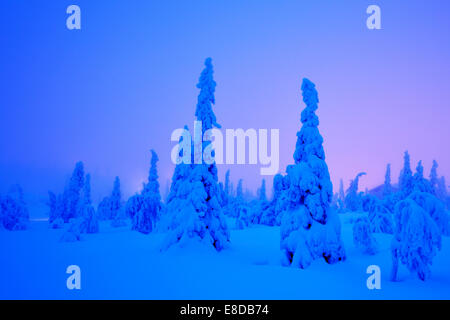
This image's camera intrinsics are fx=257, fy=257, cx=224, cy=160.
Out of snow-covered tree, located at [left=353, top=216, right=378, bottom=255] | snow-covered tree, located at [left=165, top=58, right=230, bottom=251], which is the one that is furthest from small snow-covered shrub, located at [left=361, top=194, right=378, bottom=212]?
snow-covered tree, located at [left=165, top=58, right=230, bottom=251]

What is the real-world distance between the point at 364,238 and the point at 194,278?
14.9 metres

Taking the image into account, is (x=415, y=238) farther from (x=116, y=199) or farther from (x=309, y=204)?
(x=116, y=199)

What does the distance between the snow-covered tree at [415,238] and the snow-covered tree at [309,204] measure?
368 centimetres

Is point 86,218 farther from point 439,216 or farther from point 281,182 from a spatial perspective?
point 439,216

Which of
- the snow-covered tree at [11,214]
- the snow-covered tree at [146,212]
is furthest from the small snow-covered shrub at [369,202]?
the snow-covered tree at [11,214]

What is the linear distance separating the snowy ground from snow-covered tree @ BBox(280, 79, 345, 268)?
957 mm

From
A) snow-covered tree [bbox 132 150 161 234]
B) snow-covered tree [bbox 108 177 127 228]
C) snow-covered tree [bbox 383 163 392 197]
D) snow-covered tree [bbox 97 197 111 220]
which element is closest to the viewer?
snow-covered tree [bbox 132 150 161 234]

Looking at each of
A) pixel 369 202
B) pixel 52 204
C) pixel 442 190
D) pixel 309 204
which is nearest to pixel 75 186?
pixel 52 204

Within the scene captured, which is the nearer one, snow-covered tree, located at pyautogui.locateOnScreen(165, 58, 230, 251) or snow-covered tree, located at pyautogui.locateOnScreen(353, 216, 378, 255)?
snow-covered tree, located at pyautogui.locateOnScreen(165, 58, 230, 251)

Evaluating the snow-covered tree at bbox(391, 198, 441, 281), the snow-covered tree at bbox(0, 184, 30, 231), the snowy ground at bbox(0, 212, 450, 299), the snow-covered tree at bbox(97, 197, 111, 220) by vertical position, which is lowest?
the snow-covered tree at bbox(97, 197, 111, 220)

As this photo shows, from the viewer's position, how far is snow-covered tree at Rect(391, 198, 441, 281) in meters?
11.9

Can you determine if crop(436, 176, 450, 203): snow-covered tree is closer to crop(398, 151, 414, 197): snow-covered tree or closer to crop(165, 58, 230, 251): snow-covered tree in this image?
crop(398, 151, 414, 197): snow-covered tree

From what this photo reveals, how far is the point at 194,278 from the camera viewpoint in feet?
38.4

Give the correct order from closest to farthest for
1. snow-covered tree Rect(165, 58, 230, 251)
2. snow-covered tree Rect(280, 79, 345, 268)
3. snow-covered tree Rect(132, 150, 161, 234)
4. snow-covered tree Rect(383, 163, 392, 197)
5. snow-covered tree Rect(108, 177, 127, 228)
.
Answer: snow-covered tree Rect(280, 79, 345, 268) → snow-covered tree Rect(165, 58, 230, 251) → snow-covered tree Rect(132, 150, 161, 234) → snow-covered tree Rect(108, 177, 127, 228) → snow-covered tree Rect(383, 163, 392, 197)
